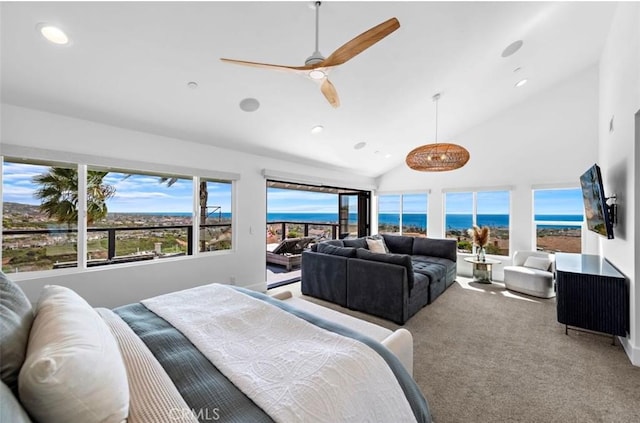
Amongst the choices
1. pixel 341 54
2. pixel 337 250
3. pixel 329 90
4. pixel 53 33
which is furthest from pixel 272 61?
pixel 337 250

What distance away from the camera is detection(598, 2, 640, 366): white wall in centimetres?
238

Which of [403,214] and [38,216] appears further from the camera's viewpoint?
[403,214]

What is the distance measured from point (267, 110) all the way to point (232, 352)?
116 inches

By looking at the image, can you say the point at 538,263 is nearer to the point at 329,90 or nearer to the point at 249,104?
the point at 329,90

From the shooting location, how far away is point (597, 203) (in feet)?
9.41

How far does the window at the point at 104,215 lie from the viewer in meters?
2.67

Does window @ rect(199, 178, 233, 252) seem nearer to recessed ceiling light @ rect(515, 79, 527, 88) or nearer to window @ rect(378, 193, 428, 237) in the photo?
window @ rect(378, 193, 428, 237)

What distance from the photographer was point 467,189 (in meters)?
5.74

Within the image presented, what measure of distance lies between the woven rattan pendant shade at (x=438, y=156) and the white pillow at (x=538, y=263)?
7.99 ft

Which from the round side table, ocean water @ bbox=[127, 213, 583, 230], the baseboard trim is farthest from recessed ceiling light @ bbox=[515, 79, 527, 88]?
the baseboard trim

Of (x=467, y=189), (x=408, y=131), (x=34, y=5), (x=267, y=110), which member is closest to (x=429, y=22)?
(x=267, y=110)

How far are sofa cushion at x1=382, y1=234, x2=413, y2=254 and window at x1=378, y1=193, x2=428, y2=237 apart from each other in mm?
1051

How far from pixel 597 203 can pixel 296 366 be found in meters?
3.57

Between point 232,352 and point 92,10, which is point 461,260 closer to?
point 232,352
